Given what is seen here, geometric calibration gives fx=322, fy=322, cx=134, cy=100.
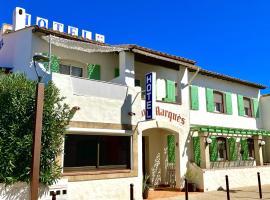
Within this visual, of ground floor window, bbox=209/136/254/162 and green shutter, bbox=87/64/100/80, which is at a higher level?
green shutter, bbox=87/64/100/80

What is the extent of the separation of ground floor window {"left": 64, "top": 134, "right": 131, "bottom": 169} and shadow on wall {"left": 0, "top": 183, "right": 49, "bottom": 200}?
1.86 metres

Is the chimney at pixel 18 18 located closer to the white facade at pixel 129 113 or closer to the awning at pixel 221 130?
the white facade at pixel 129 113

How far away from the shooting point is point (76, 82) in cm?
1259

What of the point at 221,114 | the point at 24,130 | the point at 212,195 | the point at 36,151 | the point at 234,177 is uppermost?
the point at 221,114

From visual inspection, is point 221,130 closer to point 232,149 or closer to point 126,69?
point 232,149

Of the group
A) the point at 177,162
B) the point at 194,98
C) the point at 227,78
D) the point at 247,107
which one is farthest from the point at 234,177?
the point at 247,107

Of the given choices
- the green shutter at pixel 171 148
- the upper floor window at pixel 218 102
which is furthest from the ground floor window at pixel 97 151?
the upper floor window at pixel 218 102

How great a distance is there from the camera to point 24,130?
1047 centimetres

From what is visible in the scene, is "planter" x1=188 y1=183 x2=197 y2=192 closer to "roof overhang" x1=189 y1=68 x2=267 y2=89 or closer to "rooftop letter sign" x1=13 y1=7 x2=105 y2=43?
"roof overhang" x1=189 y1=68 x2=267 y2=89

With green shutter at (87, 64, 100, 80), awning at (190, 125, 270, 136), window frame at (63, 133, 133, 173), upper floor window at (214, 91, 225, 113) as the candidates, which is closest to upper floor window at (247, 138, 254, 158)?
awning at (190, 125, 270, 136)

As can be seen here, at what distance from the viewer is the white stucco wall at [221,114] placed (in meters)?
19.7

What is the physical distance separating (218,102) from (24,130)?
1431cm

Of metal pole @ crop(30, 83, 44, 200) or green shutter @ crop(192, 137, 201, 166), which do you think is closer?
metal pole @ crop(30, 83, 44, 200)

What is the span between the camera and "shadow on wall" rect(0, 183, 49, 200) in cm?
980
